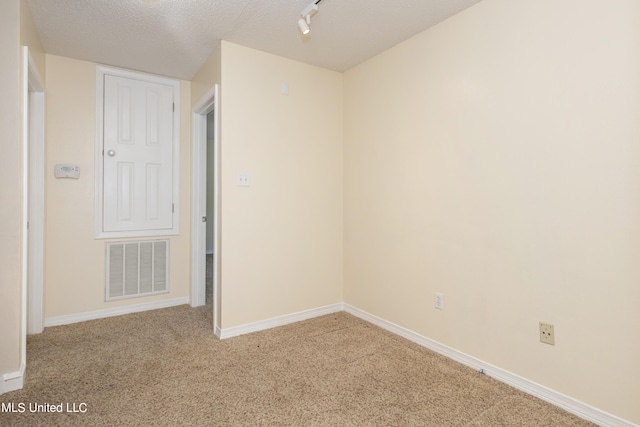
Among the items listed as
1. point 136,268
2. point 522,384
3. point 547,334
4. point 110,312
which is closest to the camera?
point 547,334

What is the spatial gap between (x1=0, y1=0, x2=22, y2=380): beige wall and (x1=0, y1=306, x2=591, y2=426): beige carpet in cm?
35

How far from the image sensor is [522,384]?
193 cm

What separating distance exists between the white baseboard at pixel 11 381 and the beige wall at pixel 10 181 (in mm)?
25

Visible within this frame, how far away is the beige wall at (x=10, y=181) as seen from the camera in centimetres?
186

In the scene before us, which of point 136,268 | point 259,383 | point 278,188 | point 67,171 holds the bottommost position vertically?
point 259,383

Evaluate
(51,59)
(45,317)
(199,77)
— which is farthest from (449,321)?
(51,59)

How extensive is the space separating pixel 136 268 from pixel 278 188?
164 centimetres

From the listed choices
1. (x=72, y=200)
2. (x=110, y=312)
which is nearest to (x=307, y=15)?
(x=72, y=200)

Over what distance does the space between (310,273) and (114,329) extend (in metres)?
1.72

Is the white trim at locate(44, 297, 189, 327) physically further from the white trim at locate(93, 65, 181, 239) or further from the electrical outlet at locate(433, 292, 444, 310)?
the electrical outlet at locate(433, 292, 444, 310)

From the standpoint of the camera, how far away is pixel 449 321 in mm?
2334

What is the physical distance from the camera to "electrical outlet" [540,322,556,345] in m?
1.80

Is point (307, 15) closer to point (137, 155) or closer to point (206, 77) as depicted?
point (206, 77)

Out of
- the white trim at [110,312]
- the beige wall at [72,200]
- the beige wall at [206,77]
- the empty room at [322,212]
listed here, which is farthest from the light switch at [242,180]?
the white trim at [110,312]
